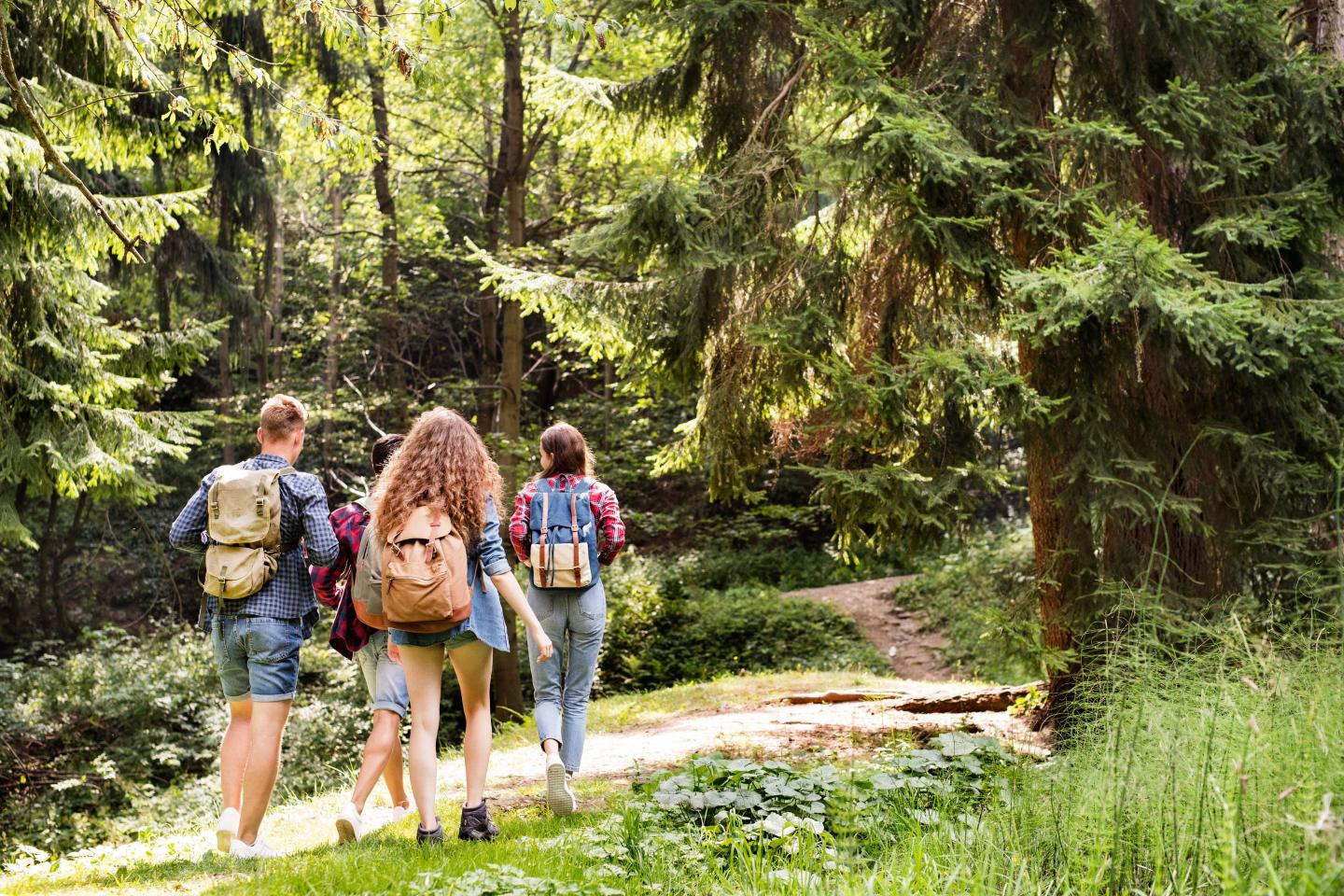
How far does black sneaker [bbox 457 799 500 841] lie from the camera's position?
176 inches

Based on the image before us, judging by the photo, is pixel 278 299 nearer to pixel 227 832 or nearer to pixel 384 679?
pixel 384 679

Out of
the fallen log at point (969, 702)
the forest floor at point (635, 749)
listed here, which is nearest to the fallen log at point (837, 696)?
the forest floor at point (635, 749)

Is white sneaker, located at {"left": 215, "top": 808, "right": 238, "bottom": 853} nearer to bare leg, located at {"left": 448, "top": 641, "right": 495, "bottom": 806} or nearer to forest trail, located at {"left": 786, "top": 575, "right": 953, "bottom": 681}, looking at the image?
bare leg, located at {"left": 448, "top": 641, "right": 495, "bottom": 806}

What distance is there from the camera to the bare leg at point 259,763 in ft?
14.6

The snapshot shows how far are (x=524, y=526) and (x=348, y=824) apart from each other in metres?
1.52

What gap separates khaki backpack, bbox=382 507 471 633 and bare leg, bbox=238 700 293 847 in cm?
70

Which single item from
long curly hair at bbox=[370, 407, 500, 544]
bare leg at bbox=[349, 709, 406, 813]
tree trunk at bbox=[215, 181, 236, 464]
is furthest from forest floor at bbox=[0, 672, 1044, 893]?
tree trunk at bbox=[215, 181, 236, 464]

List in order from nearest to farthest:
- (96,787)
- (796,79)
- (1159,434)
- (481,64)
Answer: (1159,434)
(796,79)
(96,787)
(481,64)

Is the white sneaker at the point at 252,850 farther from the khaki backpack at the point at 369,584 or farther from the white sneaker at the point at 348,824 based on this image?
the khaki backpack at the point at 369,584

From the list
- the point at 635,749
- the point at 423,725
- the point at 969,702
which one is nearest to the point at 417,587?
the point at 423,725

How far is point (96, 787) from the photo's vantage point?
11.4 m

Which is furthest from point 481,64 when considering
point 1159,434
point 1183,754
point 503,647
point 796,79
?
point 1183,754

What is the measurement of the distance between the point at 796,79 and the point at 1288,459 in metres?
3.93

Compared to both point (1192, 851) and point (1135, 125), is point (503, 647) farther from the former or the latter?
point (1135, 125)
